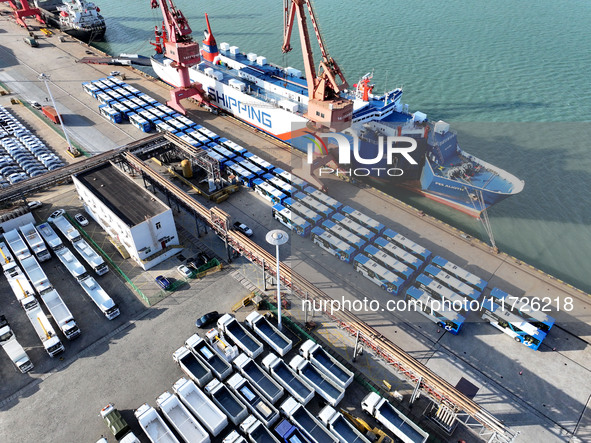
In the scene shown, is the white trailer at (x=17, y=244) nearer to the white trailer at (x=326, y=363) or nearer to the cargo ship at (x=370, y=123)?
the white trailer at (x=326, y=363)

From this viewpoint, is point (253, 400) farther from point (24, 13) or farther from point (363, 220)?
point (24, 13)

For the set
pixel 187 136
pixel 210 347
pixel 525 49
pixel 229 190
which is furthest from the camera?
pixel 525 49

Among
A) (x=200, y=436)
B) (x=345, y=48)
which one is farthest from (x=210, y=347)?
Result: (x=345, y=48)

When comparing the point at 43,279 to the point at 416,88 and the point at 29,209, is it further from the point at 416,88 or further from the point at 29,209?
the point at 416,88

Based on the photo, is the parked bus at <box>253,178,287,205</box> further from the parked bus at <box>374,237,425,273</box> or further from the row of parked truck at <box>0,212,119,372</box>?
the row of parked truck at <box>0,212,119,372</box>

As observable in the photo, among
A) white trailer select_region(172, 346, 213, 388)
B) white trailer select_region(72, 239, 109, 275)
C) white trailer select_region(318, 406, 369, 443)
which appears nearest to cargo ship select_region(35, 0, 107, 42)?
white trailer select_region(72, 239, 109, 275)

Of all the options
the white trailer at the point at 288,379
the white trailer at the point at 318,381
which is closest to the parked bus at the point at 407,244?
the white trailer at the point at 318,381
